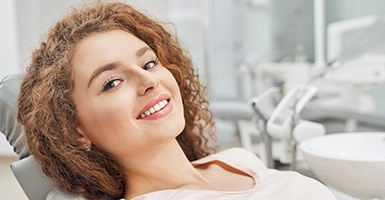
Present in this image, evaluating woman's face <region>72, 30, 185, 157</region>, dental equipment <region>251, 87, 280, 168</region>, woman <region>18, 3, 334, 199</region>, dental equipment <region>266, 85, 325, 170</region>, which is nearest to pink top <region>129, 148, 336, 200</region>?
woman <region>18, 3, 334, 199</region>

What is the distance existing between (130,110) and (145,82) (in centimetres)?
7

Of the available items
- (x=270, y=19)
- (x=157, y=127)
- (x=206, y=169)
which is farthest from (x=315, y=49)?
(x=157, y=127)

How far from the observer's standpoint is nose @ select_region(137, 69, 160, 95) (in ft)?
3.25

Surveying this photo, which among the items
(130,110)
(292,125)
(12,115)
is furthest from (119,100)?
(292,125)

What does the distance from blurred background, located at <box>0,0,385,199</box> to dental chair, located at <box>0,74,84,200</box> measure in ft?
0.19

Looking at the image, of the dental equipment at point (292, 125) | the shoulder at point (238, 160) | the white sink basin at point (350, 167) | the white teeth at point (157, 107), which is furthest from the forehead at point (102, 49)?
the dental equipment at point (292, 125)

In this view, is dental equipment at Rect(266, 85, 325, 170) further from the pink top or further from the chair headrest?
the chair headrest

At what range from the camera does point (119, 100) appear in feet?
3.21

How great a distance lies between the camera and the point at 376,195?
1.24 metres

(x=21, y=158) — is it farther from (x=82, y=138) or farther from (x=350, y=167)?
(x=350, y=167)

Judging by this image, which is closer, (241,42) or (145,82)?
(145,82)

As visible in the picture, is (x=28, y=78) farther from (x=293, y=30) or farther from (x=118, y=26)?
(x=293, y=30)

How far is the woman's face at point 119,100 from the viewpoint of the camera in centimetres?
98

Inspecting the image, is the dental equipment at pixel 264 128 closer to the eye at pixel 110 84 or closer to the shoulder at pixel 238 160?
the shoulder at pixel 238 160
